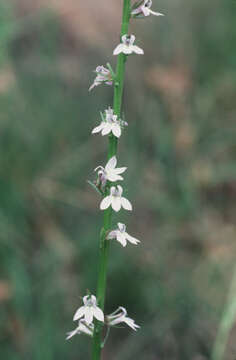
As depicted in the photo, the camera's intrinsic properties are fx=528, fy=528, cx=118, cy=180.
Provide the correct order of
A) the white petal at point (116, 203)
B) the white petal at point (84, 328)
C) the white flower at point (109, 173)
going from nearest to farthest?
the white petal at point (116, 203)
the white flower at point (109, 173)
the white petal at point (84, 328)

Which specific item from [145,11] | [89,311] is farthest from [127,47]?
[89,311]

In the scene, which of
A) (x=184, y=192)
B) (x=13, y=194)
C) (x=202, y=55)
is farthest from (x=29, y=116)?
(x=202, y=55)

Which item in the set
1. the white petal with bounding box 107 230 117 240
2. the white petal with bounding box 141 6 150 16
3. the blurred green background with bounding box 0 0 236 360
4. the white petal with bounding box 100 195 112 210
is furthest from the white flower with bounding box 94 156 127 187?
the blurred green background with bounding box 0 0 236 360

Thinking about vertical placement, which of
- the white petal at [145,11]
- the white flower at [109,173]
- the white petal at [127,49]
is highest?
the white petal at [145,11]

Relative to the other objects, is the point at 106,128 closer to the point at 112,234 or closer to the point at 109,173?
the point at 109,173

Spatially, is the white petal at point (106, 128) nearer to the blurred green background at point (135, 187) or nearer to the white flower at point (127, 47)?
the white flower at point (127, 47)

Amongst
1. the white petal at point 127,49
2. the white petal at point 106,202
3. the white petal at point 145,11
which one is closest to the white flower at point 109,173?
the white petal at point 106,202
